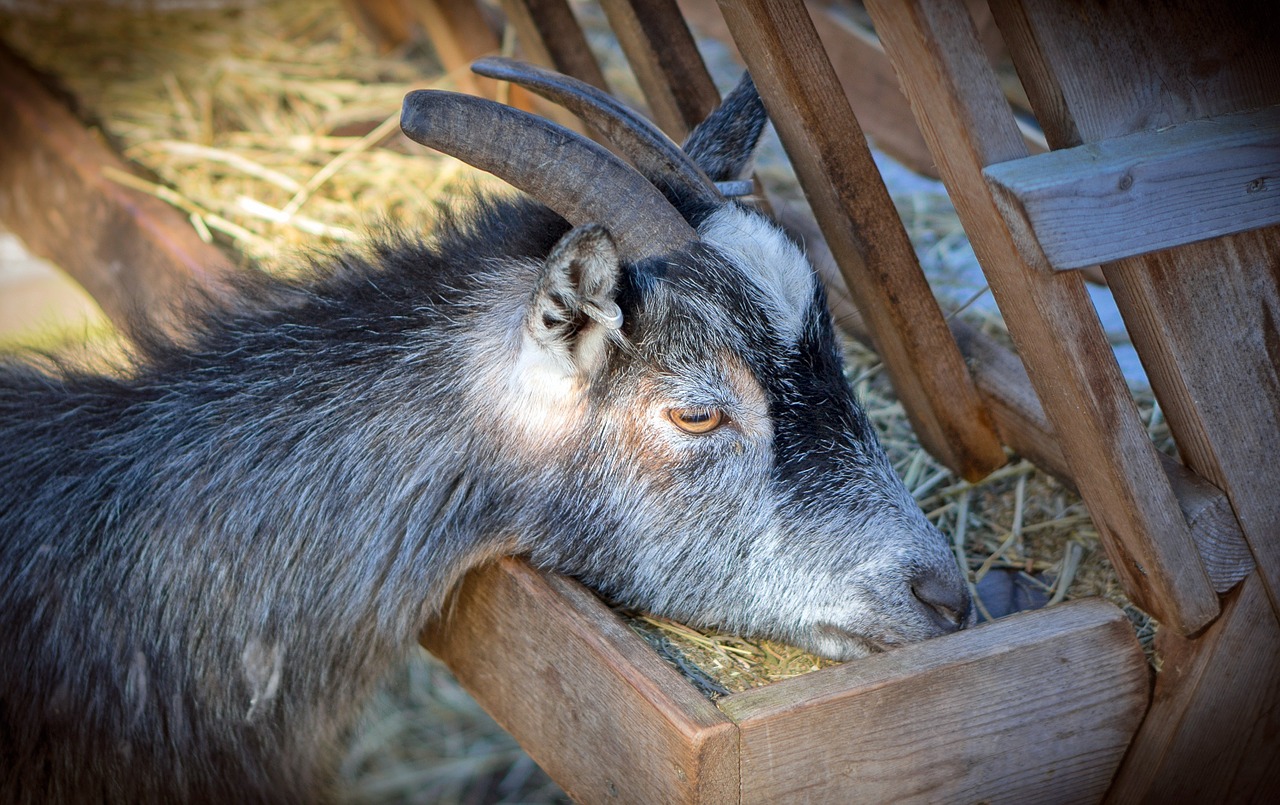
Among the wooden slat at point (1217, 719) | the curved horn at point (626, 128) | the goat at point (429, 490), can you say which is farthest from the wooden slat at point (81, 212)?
the wooden slat at point (1217, 719)

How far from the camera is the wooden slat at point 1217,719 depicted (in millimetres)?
2031

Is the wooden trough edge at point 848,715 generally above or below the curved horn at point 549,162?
below

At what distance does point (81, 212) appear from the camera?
4.12 meters

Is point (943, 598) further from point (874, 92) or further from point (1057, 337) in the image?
point (874, 92)

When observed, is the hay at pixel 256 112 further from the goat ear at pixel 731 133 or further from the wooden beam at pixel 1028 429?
the wooden beam at pixel 1028 429

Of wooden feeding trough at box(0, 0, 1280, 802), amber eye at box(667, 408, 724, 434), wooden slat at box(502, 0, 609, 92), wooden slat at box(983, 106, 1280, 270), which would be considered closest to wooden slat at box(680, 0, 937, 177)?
wooden slat at box(502, 0, 609, 92)

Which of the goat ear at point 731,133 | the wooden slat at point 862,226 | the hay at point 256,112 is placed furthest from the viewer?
the hay at point 256,112

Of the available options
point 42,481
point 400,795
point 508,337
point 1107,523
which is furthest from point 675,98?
point 400,795

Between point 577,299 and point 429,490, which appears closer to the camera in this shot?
point 577,299

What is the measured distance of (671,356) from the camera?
7.30 feet

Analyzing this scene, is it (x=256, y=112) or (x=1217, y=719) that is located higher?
(x=256, y=112)

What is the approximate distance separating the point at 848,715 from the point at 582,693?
0.51 metres

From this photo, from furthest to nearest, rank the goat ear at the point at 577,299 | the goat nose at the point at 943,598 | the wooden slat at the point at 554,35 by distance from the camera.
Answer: the wooden slat at the point at 554,35
the goat nose at the point at 943,598
the goat ear at the point at 577,299

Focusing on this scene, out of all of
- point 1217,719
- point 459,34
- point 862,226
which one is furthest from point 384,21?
point 1217,719
